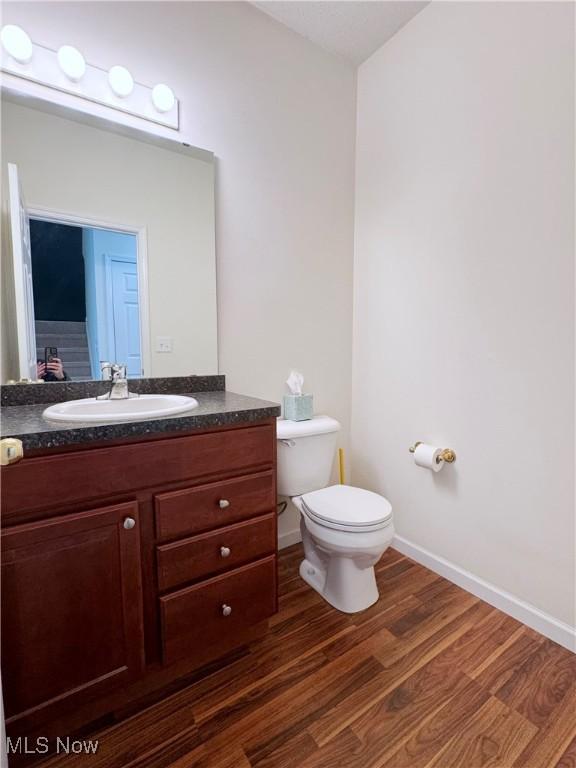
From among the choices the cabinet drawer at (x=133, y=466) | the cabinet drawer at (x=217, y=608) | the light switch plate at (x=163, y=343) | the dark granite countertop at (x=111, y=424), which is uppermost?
the light switch plate at (x=163, y=343)

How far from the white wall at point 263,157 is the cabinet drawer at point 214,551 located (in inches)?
28.3

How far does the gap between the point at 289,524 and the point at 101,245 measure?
162 centimetres

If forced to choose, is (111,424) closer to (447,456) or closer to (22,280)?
(22,280)

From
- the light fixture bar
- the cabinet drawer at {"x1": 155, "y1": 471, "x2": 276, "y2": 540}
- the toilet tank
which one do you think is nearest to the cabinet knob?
the cabinet drawer at {"x1": 155, "y1": 471, "x2": 276, "y2": 540}

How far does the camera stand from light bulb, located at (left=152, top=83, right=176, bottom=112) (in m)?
1.46

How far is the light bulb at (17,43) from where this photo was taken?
1.20 meters

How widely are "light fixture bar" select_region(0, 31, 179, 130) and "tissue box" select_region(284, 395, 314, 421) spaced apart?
1270 millimetres

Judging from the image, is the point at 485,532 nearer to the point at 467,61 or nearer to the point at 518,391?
the point at 518,391

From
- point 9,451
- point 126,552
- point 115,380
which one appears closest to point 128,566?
point 126,552

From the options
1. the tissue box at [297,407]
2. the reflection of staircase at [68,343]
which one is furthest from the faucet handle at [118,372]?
the tissue box at [297,407]

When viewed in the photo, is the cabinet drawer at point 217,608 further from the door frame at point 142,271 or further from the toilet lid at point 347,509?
the door frame at point 142,271

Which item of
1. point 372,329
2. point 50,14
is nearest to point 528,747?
point 372,329

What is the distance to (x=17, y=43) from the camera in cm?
121

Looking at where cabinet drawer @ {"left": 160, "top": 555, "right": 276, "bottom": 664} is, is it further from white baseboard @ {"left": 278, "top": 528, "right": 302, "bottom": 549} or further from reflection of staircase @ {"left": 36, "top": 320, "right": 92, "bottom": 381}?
reflection of staircase @ {"left": 36, "top": 320, "right": 92, "bottom": 381}
